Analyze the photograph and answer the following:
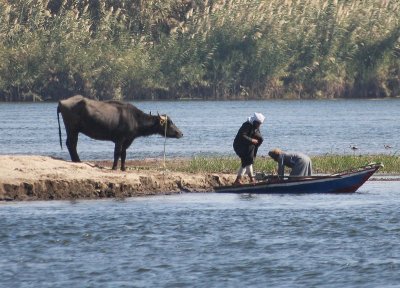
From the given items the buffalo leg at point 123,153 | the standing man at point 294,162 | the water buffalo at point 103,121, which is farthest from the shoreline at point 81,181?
the standing man at point 294,162

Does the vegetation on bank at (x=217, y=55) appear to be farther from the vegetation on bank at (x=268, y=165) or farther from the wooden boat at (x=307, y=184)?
the wooden boat at (x=307, y=184)

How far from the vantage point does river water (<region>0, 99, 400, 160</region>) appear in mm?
51250

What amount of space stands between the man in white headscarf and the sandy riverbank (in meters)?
1.21

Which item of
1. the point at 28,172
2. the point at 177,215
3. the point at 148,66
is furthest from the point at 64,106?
the point at 148,66

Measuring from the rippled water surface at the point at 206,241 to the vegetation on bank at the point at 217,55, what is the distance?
62.9 meters

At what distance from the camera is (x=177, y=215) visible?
103ft

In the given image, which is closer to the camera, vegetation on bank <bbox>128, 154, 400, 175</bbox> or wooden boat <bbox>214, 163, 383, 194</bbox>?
wooden boat <bbox>214, 163, 383, 194</bbox>

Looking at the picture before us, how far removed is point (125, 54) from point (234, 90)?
789 cm

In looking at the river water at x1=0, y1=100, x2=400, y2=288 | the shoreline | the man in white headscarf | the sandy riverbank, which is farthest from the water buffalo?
the man in white headscarf

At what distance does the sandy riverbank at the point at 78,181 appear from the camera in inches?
1282

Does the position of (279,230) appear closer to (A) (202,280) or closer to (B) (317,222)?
(B) (317,222)

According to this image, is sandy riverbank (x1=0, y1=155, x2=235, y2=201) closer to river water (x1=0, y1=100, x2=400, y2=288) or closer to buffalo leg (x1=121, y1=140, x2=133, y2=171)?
river water (x1=0, y1=100, x2=400, y2=288)

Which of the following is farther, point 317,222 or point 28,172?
point 28,172

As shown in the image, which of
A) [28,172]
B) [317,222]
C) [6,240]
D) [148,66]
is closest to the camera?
[6,240]
